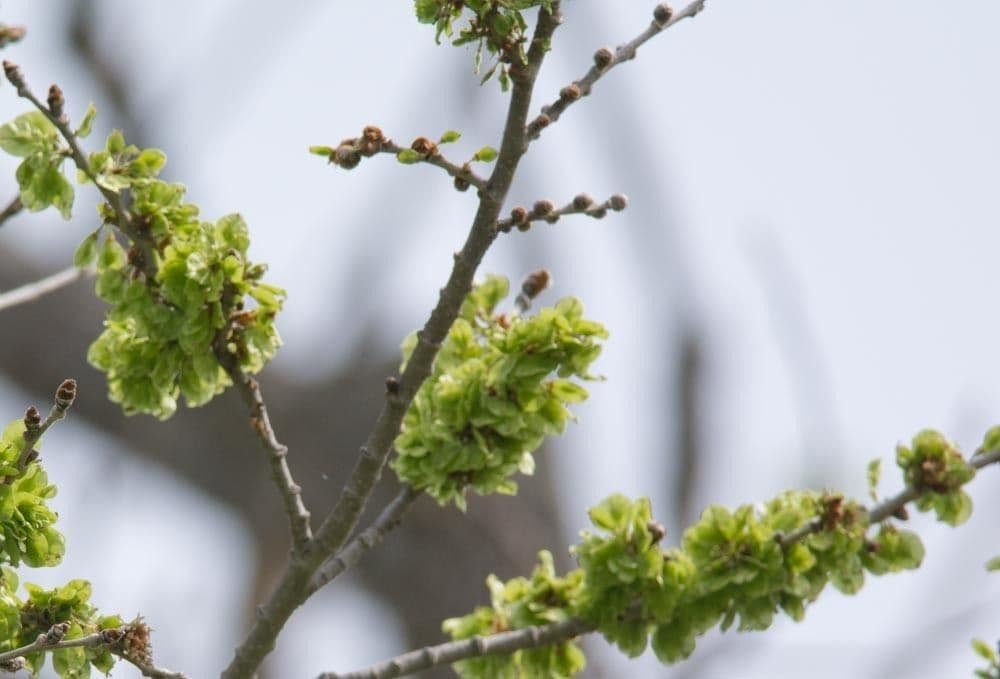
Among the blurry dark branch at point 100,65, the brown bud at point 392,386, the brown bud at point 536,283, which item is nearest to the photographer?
the brown bud at point 392,386

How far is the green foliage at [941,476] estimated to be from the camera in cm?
212

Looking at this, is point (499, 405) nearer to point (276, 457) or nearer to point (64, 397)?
point (276, 457)

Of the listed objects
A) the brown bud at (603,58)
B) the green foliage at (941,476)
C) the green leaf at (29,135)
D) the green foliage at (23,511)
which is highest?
the brown bud at (603,58)

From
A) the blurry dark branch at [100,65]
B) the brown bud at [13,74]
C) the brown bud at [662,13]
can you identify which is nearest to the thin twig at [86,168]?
the brown bud at [13,74]

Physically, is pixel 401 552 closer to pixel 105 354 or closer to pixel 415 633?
pixel 415 633

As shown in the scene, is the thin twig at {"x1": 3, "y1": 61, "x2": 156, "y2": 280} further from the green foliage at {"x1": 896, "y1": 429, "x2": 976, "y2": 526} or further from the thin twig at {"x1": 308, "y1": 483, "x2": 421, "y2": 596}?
the green foliage at {"x1": 896, "y1": 429, "x2": 976, "y2": 526}

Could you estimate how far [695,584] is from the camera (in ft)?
7.03

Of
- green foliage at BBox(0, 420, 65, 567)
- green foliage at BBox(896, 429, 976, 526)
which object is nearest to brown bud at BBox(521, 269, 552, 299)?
green foliage at BBox(896, 429, 976, 526)

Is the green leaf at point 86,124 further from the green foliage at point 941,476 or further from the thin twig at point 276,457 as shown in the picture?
the green foliage at point 941,476

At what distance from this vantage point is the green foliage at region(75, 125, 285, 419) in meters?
2.11

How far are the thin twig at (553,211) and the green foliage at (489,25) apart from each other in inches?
7.2

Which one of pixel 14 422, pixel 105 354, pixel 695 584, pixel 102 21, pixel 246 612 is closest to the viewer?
pixel 14 422

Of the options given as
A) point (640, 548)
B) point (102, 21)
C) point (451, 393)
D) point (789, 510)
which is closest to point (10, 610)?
point (451, 393)

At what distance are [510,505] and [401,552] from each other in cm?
57
